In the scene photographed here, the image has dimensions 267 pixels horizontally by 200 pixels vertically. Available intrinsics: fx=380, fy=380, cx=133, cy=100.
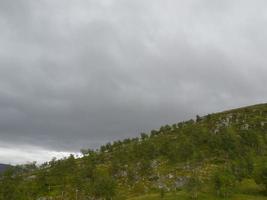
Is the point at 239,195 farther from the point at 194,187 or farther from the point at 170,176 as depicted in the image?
the point at 170,176

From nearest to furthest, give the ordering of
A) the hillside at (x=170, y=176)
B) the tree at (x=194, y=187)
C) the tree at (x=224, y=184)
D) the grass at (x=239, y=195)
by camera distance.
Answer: the grass at (x=239, y=195) → the tree at (x=224, y=184) → the tree at (x=194, y=187) → the hillside at (x=170, y=176)

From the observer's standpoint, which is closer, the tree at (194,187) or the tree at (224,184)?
the tree at (224,184)

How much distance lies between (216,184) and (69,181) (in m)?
71.6

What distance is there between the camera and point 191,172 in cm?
15850

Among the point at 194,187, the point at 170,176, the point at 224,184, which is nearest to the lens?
the point at 224,184

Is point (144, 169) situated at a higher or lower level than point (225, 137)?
lower

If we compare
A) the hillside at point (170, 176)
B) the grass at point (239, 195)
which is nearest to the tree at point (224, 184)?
the hillside at point (170, 176)

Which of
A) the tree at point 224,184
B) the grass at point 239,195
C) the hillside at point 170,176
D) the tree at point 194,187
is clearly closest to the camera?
the grass at point 239,195

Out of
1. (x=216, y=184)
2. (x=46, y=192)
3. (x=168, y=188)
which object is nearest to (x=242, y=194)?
(x=216, y=184)

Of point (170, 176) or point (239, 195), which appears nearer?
point (239, 195)

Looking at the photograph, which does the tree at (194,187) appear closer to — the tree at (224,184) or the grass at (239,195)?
the grass at (239,195)

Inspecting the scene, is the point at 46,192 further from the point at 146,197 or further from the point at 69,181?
the point at 146,197

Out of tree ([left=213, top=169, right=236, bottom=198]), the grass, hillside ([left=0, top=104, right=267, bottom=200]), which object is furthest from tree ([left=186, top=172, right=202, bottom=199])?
tree ([left=213, top=169, right=236, bottom=198])

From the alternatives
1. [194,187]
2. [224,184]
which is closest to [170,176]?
[194,187]
